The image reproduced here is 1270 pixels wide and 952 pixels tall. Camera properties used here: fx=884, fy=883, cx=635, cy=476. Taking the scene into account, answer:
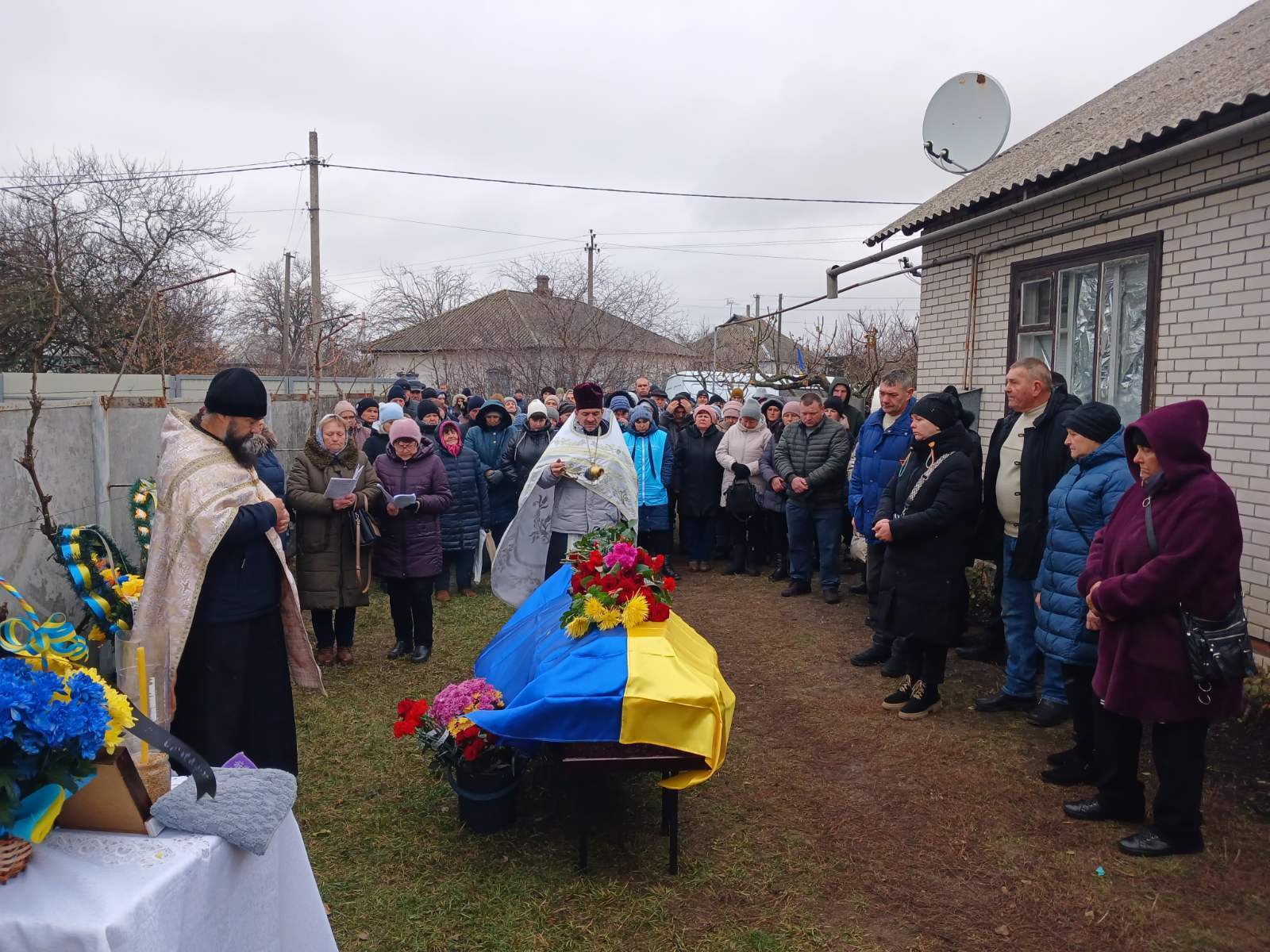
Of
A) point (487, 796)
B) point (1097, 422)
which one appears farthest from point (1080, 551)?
point (487, 796)

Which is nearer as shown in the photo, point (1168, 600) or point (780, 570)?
point (1168, 600)

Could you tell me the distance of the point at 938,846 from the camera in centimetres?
406

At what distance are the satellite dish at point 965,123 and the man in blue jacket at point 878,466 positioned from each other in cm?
278

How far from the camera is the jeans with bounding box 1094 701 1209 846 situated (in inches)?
147

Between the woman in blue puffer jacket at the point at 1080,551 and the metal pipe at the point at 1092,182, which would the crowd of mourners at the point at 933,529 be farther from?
the metal pipe at the point at 1092,182

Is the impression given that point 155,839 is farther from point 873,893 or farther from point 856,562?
point 856,562

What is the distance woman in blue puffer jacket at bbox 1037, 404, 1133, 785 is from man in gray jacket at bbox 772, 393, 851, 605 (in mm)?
3680

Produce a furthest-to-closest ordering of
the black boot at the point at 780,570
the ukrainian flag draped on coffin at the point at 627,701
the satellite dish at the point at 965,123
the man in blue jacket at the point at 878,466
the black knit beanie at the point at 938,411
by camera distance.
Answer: the black boot at the point at 780,570
the satellite dish at the point at 965,123
the man in blue jacket at the point at 878,466
the black knit beanie at the point at 938,411
the ukrainian flag draped on coffin at the point at 627,701

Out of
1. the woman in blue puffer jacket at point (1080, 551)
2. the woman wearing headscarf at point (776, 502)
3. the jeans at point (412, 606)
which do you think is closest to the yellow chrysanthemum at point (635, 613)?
the woman in blue puffer jacket at point (1080, 551)

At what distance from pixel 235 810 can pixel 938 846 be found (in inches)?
124

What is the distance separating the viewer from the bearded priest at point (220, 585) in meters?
3.68

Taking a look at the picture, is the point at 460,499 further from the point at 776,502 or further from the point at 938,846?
the point at 938,846

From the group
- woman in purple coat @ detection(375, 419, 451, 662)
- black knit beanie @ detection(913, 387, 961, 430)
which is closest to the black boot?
woman in purple coat @ detection(375, 419, 451, 662)

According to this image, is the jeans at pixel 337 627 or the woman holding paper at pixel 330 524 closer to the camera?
the woman holding paper at pixel 330 524
